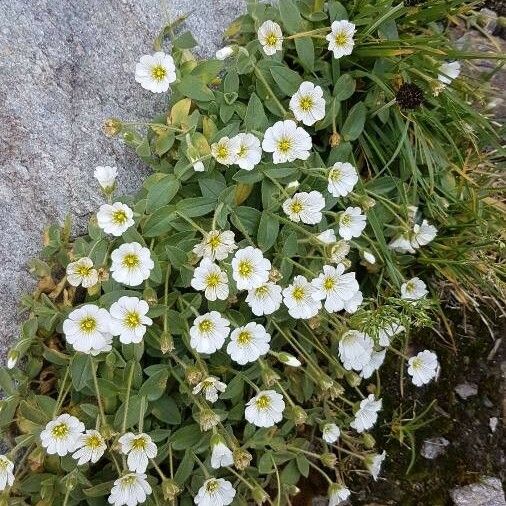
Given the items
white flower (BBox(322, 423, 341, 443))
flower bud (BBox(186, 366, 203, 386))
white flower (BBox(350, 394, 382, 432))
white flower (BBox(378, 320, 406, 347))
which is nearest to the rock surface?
white flower (BBox(350, 394, 382, 432))

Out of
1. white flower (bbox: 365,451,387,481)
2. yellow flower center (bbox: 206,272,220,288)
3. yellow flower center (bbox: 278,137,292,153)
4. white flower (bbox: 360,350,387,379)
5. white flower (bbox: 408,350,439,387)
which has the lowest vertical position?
white flower (bbox: 365,451,387,481)

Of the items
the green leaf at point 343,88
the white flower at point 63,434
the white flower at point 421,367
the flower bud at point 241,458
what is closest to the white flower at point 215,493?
the flower bud at point 241,458

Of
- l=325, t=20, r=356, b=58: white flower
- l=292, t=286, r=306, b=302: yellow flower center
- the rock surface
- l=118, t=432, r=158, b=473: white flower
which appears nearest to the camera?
l=118, t=432, r=158, b=473: white flower

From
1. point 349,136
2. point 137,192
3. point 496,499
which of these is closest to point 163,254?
point 137,192

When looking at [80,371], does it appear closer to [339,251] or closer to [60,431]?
[60,431]

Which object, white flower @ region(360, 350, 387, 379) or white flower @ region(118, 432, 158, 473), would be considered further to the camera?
white flower @ region(360, 350, 387, 379)

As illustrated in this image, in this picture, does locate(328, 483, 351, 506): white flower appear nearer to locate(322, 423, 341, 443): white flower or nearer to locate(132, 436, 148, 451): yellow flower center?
locate(322, 423, 341, 443): white flower

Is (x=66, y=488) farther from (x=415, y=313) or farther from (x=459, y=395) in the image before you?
(x=459, y=395)
